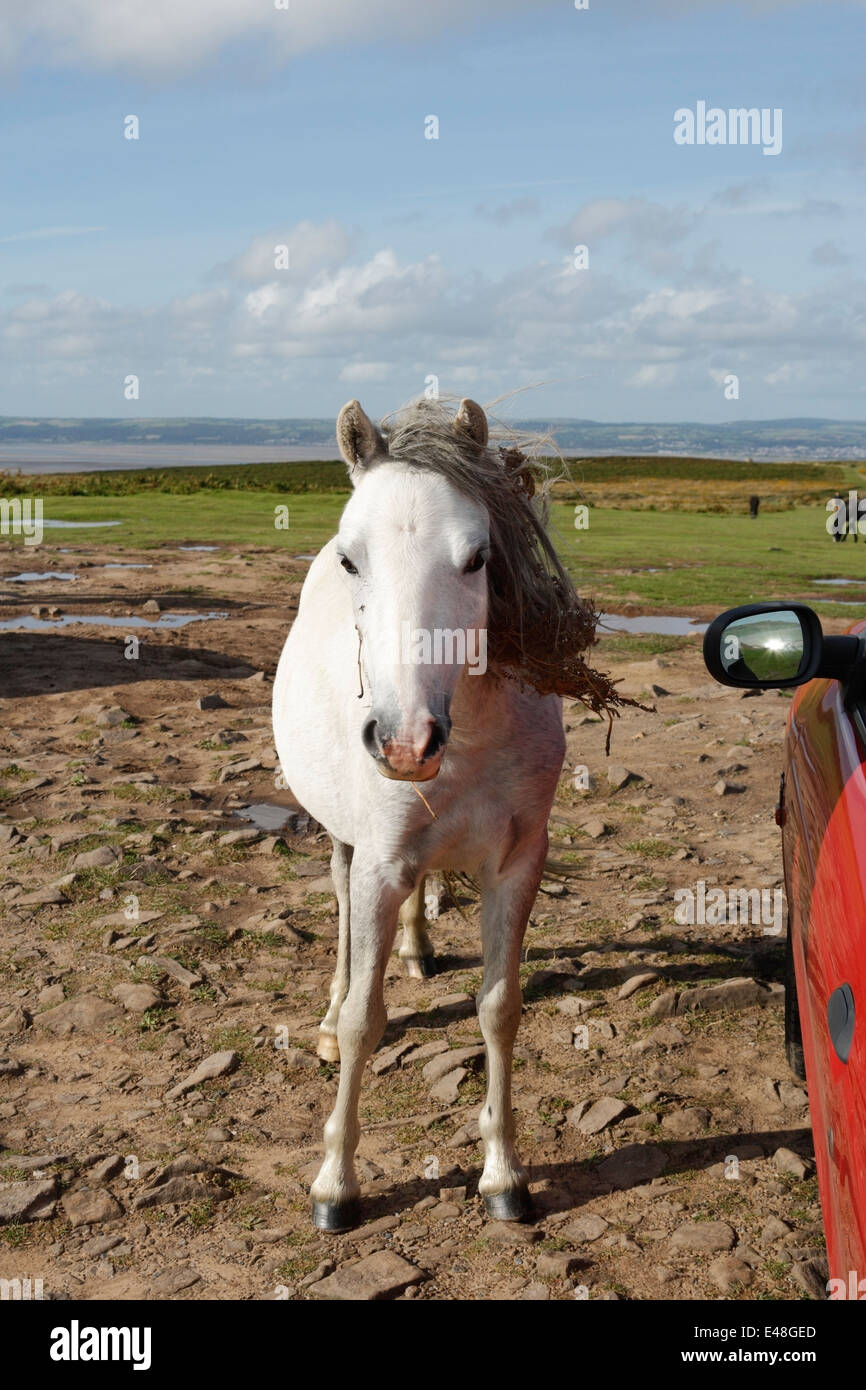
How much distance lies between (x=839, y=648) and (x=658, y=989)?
9.56 ft

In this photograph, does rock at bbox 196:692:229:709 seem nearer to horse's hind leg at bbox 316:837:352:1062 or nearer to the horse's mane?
horse's hind leg at bbox 316:837:352:1062

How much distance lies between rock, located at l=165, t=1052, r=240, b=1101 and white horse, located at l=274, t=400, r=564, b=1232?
2.95 feet

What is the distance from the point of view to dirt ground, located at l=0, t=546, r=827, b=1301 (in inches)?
136

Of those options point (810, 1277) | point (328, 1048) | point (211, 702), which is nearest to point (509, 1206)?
point (810, 1277)

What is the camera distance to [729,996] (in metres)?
5.06

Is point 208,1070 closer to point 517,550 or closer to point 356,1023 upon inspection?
point 356,1023

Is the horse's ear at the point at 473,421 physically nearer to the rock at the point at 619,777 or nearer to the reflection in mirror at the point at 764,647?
the reflection in mirror at the point at 764,647

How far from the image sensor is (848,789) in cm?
248

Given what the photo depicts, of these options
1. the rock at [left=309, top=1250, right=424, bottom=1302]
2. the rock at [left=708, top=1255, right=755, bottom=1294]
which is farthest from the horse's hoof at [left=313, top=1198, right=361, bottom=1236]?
the rock at [left=708, top=1255, right=755, bottom=1294]

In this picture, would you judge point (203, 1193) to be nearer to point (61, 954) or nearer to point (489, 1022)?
point (489, 1022)

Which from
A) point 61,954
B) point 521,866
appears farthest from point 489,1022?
point 61,954

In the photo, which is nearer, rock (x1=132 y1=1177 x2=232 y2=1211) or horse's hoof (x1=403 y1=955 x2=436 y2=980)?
rock (x1=132 y1=1177 x2=232 y2=1211)

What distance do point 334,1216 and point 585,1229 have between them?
32.5 inches

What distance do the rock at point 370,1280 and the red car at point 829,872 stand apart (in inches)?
55.9
